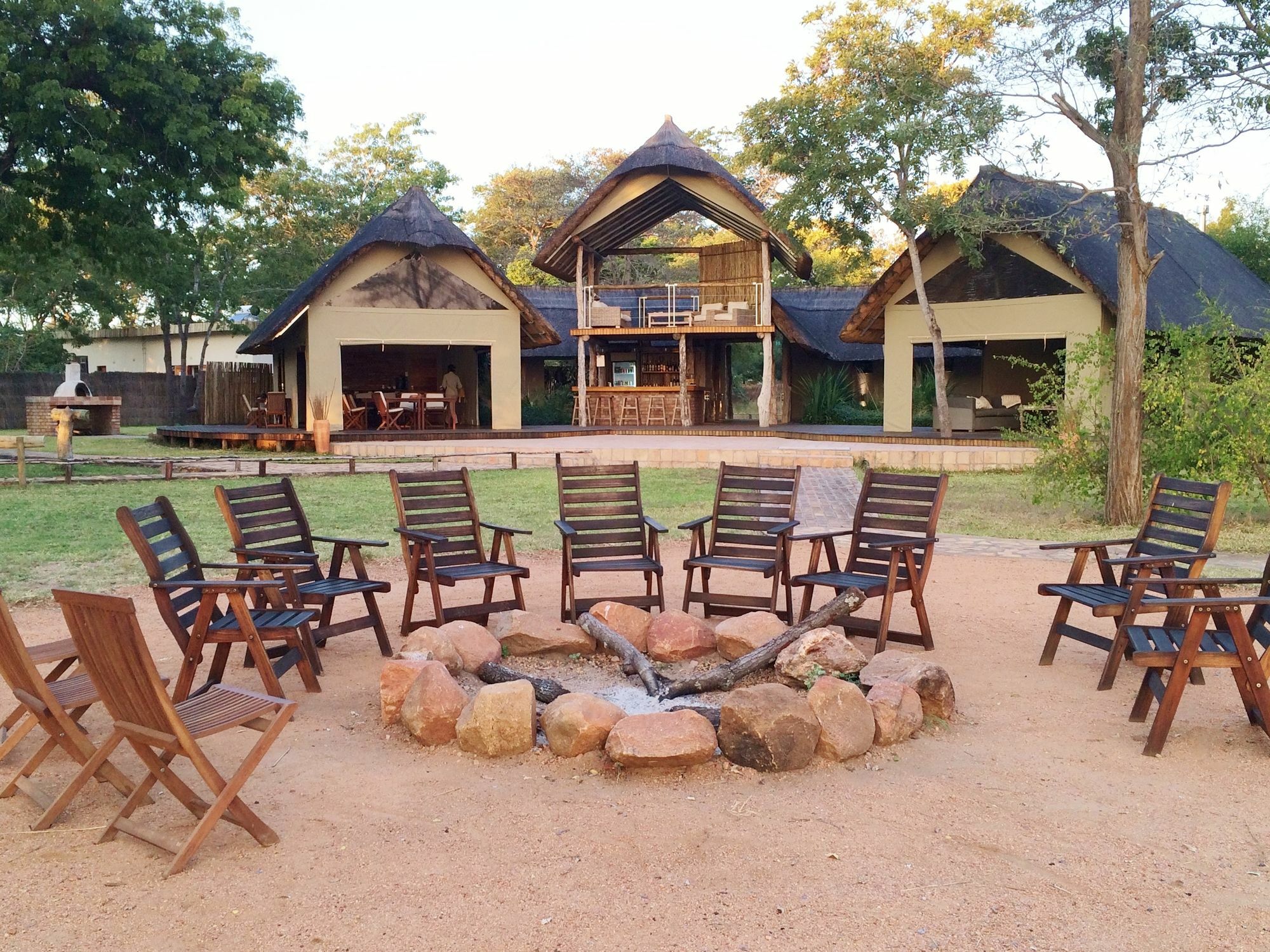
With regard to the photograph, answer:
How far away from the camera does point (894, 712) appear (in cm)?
421

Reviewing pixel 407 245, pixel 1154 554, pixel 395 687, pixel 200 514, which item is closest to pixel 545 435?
pixel 407 245

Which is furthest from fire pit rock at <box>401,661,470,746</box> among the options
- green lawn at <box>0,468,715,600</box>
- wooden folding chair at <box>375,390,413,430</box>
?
wooden folding chair at <box>375,390,413,430</box>

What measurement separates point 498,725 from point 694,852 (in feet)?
3.52

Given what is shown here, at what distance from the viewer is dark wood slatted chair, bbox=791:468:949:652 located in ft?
18.4

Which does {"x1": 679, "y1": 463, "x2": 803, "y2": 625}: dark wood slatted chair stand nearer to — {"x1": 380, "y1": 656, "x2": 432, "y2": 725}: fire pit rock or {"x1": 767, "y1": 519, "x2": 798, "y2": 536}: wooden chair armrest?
{"x1": 767, "y1": 519, "x2": 798, "y2": 536}: wooden chair armrest

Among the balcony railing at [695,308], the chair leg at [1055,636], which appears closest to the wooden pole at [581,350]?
the balcony railing at [695,308]

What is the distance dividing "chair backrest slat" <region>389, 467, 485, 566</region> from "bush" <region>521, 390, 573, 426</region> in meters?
20.3

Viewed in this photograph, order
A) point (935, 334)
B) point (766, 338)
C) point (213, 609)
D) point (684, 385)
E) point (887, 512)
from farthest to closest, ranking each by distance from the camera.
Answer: point (684, 385), point (766, 338), point (935, 334), point (887, 512), point (213, 609)

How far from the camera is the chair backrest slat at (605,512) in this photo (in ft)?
Result: 21.0

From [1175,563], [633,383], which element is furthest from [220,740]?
[633,383]

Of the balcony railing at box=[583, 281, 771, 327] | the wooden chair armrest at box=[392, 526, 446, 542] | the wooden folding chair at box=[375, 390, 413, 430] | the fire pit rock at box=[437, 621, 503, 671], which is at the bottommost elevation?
the fire pit rock at box=[437, 621, 503, 671]

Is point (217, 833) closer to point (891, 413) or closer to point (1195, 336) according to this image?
point (1195, 336)

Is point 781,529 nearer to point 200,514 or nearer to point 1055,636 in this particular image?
point 1055,636

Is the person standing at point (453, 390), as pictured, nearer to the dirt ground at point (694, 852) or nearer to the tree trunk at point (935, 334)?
the tree trunk at point (935, 334)
